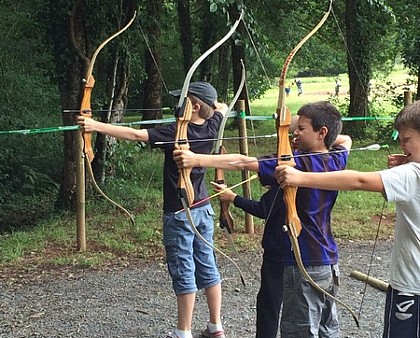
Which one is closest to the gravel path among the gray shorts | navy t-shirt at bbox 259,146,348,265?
the gray shorts

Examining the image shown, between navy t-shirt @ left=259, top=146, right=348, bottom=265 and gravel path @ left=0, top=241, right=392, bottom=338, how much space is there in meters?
1.34

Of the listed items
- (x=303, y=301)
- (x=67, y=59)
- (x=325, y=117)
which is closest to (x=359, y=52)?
(x=67, y=59)

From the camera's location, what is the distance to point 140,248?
5879mm

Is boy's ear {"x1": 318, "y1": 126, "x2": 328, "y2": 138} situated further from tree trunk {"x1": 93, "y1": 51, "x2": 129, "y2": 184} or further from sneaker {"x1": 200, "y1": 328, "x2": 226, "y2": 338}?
tree trunk {"x1": 93, "y1": 51, "x2": 129, "y2": 184}

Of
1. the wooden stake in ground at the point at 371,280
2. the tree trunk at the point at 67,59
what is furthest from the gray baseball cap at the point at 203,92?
the tree trunk at the point at 67,59

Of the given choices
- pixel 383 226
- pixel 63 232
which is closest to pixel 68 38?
pixel 63 232

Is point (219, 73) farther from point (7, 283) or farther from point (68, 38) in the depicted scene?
point (7, 283)

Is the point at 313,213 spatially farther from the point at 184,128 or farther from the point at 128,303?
the point at 128,303

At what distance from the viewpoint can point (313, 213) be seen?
2.60 meters

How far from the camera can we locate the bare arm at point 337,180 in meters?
2.01

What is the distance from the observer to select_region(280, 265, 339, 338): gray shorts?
2572 mm

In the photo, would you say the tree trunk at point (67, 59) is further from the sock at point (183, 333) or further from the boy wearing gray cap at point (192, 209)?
the sock at point (183, 333)

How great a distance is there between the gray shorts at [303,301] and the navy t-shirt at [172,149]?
0.88 meters

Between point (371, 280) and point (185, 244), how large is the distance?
6.73 feet
